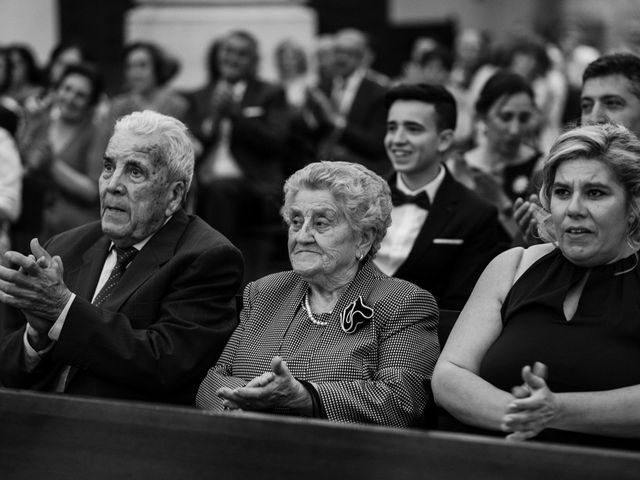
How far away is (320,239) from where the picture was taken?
433 centimetres

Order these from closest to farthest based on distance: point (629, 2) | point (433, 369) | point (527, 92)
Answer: point (433, 369) → point (527, 92) → point (629, 2)

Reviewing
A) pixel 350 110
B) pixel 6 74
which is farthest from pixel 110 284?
pixel 6 74

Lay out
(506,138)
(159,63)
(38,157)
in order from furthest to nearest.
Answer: (159,63) → (38,157) → (506,138)

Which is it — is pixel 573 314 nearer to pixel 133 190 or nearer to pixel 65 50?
pixel 133 190

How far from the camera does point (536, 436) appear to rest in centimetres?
380

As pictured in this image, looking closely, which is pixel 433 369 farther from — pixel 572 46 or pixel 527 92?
pixel 572 46

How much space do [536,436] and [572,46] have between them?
8.77 metres

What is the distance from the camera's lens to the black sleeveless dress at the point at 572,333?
3.75 meters

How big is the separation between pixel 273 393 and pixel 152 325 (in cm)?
70

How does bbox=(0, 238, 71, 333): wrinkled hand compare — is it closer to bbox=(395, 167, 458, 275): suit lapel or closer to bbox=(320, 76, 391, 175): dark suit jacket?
bbox=(395, 167, 458, 275): suit lapel

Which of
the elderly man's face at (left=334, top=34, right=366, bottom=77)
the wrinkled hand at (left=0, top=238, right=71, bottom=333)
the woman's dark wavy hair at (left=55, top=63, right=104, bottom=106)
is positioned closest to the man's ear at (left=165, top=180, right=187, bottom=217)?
the wrinkled hand at (left=0, top=238, right=71, bottom=333)

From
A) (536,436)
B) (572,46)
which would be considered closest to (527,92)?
(536,436)

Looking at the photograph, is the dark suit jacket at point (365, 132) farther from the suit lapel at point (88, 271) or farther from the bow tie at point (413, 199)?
the suit lapel at point (88, 271)

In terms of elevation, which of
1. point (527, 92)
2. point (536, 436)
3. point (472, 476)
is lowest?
point (536, 436)
